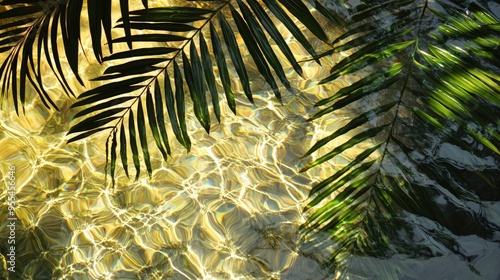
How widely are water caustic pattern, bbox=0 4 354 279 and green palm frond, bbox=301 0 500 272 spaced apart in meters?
0.19

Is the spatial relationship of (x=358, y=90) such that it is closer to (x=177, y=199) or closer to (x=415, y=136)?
(x=415, y=136)

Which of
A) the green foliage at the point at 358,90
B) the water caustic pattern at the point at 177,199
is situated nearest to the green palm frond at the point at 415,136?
the green foliage at the point at 358,90

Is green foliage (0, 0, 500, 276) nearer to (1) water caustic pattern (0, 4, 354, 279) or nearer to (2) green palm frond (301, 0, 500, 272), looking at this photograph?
(2) green palm frond (301, 0, 500, 272)

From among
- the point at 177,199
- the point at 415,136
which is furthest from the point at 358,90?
the point at 177,199

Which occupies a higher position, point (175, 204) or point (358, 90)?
point (358, 90)

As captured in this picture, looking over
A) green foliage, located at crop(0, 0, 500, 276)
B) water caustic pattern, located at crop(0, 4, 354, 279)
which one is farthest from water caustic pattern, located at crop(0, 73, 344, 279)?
green foliage, located at crop(0, 0, 500, 276)

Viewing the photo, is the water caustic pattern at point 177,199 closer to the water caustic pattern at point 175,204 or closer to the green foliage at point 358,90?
the water caustic pattern at point 175,204

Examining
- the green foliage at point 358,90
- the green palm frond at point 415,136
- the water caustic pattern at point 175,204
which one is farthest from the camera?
the water caustic pattern at point 175,204

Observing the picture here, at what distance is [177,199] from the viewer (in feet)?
7.14

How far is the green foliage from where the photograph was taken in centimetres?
156

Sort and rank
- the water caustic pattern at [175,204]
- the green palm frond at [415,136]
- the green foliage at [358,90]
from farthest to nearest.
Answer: the water caustic pattern at [175,204], the green palm frond at [415,136], the green foliage at [358,90]

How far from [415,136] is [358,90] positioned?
1.77 ft

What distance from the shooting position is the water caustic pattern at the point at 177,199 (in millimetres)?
2098

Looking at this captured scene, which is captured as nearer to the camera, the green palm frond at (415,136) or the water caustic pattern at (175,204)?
the green palm frond at (415,136)
